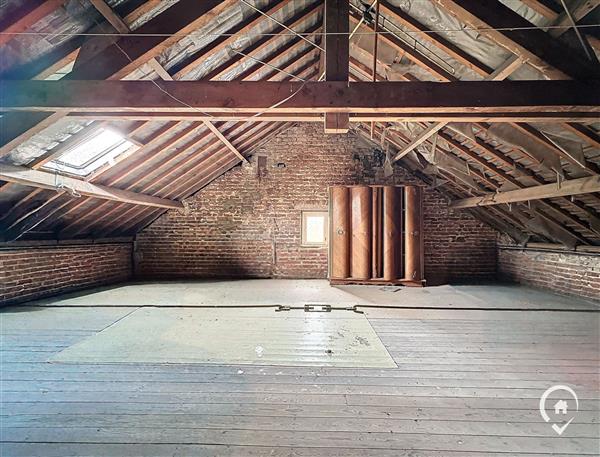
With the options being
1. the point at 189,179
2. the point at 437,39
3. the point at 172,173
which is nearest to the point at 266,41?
the point at 437,39

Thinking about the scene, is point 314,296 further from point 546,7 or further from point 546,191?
point 546,7

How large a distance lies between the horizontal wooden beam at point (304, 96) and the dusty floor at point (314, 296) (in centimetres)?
295

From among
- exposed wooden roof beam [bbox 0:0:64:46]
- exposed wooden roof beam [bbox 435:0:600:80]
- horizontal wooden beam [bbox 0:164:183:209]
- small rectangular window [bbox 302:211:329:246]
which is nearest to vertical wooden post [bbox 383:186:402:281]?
small rectangular window [bbox 302:211:329:246]

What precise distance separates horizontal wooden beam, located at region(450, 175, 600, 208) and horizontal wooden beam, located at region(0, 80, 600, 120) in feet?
5.04

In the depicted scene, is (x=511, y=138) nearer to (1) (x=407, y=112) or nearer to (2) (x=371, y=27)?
(1) (x=407, y=112)

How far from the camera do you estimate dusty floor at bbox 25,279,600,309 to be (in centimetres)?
446

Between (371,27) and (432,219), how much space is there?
466cm

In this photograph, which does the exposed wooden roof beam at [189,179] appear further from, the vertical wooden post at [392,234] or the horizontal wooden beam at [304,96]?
the horizontal wooden beam at [304,96]

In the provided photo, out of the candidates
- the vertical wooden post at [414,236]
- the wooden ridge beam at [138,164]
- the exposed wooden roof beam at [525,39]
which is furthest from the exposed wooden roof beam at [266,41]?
the vertical wooden post at [414,236]

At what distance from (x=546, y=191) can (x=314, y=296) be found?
3.57m

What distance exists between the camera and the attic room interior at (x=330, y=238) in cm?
185

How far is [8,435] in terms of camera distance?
1690 millimetres

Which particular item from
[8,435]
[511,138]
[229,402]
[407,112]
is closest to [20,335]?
[8,435]

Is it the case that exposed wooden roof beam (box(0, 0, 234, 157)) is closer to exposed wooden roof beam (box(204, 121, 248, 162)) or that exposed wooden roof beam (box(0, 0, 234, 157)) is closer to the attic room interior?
the attic room interior
